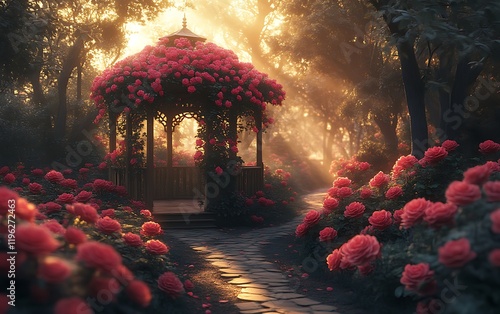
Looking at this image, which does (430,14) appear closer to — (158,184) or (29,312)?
(29,312)

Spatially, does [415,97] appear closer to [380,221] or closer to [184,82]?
[184,82]

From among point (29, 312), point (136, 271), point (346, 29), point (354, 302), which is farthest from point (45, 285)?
point (346, 29)

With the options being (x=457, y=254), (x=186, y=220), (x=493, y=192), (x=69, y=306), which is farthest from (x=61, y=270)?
(x=186, y=220)

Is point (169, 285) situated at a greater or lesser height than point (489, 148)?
lesser

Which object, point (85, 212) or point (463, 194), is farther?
point (85, 212)

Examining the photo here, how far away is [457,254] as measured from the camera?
383cm

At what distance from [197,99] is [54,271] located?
1041 centimetres

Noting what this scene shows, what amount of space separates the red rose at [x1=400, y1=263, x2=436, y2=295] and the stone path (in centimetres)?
177

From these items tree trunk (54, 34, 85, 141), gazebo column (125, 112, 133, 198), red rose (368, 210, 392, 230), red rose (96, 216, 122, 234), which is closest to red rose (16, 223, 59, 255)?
red rose (96, 216, 122, 234)

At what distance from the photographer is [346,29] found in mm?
22234

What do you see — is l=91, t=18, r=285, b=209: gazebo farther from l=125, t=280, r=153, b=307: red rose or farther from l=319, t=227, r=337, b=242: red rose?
l=125, t=280, r=153, b=307: red rose

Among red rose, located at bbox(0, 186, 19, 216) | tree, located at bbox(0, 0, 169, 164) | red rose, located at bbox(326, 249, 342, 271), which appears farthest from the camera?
tree, located at bbox(0, 0, 169, 164)

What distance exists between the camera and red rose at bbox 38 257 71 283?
3.04m

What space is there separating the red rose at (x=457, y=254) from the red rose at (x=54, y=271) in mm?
2391
